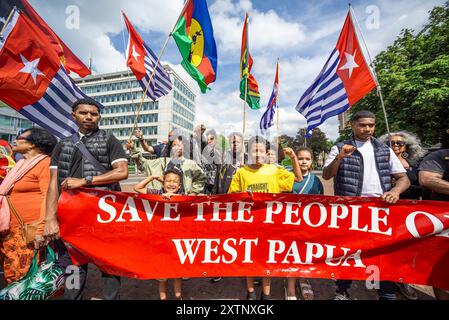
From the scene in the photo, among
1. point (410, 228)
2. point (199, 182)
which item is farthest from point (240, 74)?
point (410, 228)

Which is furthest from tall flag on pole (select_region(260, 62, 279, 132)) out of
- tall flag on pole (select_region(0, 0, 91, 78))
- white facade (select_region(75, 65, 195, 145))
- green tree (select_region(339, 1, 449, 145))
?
white facade (select_region(75, 65, 195, 145))

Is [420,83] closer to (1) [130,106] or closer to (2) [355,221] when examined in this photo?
(2) [355,221]

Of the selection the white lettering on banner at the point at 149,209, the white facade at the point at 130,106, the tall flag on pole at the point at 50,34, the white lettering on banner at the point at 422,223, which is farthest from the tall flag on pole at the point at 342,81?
the white facade at the point at 130,106

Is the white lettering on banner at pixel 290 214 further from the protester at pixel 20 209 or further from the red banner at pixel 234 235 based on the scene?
the protester at pixel 20 209

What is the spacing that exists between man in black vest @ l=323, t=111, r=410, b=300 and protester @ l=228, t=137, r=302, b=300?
49 cm

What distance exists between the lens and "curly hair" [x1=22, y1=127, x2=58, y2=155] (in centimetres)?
268

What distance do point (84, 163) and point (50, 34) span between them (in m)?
3.51

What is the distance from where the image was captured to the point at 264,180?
8.96ft

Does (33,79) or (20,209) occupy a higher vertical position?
(33,79)

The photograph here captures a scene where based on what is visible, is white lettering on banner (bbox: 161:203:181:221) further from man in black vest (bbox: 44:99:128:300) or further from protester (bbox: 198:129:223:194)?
protester (bbox: 198:129:223:194)

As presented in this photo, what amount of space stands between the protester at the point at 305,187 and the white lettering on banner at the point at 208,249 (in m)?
0.74

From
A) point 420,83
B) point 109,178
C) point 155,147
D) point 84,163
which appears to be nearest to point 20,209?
point 84,163
